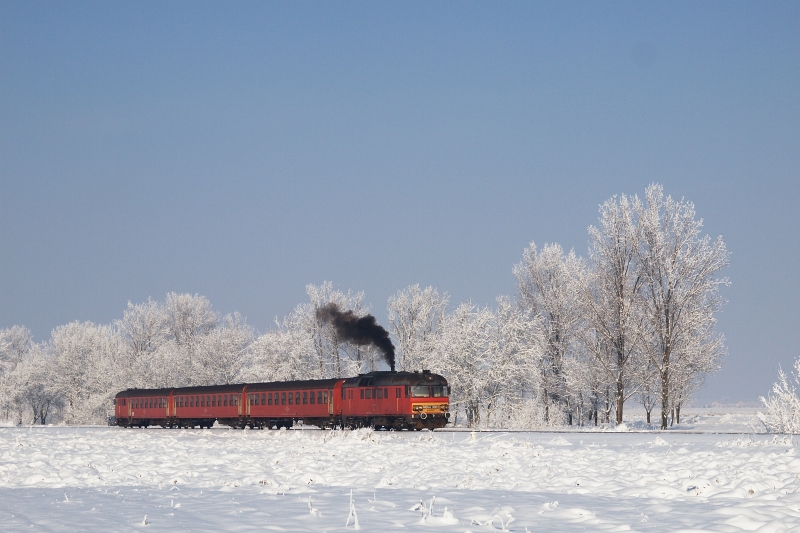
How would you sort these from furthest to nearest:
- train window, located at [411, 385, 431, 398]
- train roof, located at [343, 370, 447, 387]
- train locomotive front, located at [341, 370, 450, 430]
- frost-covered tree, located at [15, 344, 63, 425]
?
frost-covered tree, located at [15, 344, 63, 425]
train roof, located at [343, 370, 447, 387]
train window, located at [411, 385, 431, 398]
train locomotive front, located at [341, 370, 450, 430]

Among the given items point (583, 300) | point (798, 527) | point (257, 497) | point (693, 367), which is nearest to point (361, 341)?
point (583, 300)

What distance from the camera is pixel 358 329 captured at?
6278cm

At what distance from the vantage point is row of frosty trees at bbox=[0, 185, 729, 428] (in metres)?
46.4

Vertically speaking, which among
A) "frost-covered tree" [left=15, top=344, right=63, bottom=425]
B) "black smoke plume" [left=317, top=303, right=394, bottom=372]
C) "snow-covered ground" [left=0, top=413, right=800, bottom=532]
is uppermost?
"black smoke plume" [left=317, top=303, right=394, bottom=372]

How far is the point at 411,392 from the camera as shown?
40.2 metres

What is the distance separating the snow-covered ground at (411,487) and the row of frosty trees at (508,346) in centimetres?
2101

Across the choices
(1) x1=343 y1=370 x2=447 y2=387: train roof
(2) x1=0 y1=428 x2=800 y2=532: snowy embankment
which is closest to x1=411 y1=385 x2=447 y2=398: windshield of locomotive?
(1) x1=343 y1=370 x2=447 y2=387: train roof

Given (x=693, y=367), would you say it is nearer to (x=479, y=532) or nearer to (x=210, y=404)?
(x=210, y=404)

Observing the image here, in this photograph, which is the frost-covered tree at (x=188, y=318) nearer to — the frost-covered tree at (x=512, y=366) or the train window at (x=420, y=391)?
the frost-covered tree at (x=512, y=366)

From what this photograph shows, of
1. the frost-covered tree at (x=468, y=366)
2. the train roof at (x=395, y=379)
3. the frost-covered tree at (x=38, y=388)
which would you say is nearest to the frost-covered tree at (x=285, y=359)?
the frost-covered tree at (x=468, y=366)

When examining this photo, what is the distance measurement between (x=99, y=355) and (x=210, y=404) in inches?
1394

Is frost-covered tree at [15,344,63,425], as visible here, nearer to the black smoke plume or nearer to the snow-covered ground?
the black smoke plume

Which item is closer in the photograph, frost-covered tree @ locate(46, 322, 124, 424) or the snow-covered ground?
the snow-covered ground

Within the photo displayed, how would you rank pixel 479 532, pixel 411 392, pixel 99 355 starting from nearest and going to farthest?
pixel 479 532 → pixel 411 392 → pixel 99 355
